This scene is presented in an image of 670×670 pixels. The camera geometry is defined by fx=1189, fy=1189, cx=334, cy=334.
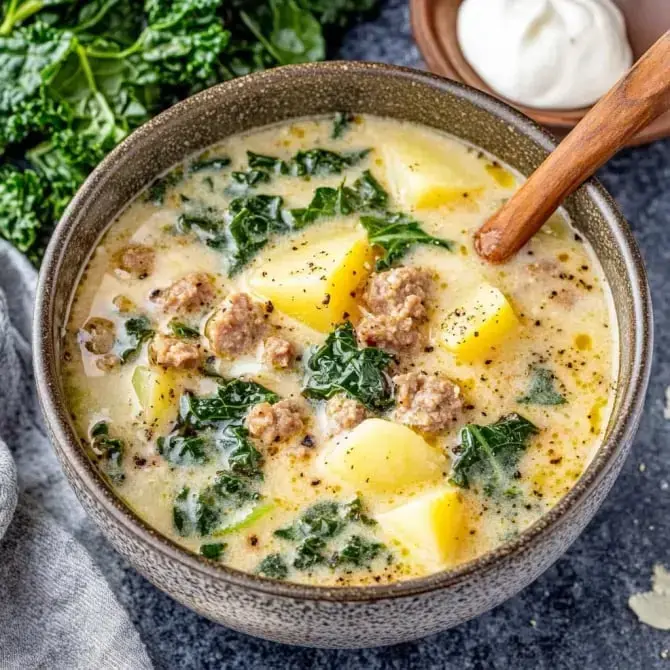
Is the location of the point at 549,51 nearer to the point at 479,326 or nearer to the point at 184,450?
the point at 479,326

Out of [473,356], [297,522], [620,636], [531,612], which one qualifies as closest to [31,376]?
Result: [297,522]

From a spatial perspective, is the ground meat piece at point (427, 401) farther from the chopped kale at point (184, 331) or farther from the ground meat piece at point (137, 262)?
the ground meat piece at point (137, 262)

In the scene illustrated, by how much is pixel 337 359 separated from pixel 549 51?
5.27ft

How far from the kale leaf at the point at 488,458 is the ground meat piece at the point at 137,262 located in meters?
1.07

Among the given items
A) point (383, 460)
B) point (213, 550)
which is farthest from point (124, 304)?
point (383, 460)

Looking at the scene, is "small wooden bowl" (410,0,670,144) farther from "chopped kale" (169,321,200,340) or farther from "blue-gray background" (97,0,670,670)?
"chopped kale" (169,321,200,340)

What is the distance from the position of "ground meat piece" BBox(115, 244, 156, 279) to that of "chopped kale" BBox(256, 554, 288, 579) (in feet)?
3.21

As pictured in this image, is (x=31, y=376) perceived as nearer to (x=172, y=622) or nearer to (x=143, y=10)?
(x=172, y=622)

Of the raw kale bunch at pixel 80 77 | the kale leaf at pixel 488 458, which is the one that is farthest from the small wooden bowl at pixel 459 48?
the kale leaf at pixel 488 458

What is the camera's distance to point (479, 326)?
3338 millimetres

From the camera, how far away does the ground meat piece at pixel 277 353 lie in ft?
10.8

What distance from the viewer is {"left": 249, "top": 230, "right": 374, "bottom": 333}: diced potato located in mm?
3385

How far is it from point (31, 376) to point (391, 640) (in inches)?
60.9

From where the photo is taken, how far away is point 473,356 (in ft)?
11.0
